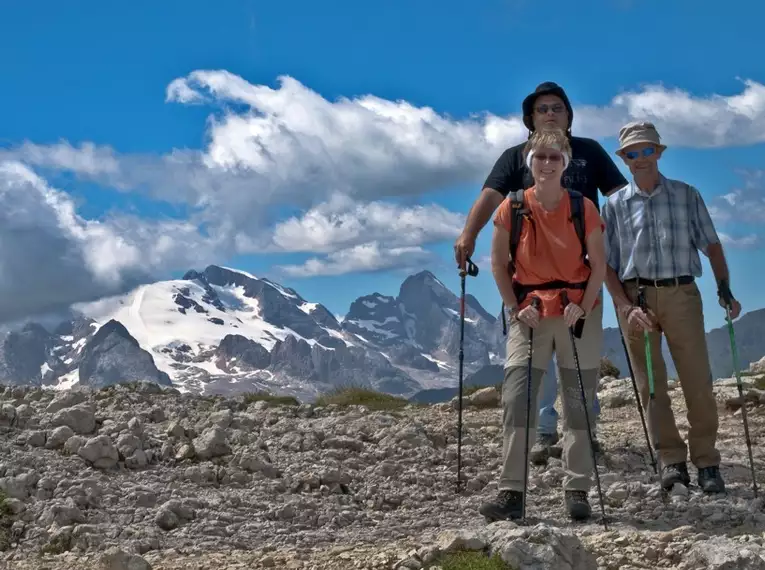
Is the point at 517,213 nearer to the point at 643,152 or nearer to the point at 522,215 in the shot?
the point at 522,215

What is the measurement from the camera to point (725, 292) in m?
8.53

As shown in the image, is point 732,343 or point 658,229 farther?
point 732,343

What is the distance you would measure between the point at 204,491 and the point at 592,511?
3.51 meters

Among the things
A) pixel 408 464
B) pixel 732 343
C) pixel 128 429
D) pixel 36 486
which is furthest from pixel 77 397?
pixel 732 343

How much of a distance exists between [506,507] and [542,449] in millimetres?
3167

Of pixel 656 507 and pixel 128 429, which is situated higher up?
pixel 128 429

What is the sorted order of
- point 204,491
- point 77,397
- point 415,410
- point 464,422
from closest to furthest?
point 204,491 < point 77,397 < point 464,422 < point 415,410

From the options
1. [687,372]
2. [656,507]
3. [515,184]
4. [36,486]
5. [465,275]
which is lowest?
[656,507]

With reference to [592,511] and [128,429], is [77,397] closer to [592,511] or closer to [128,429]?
[128,429]

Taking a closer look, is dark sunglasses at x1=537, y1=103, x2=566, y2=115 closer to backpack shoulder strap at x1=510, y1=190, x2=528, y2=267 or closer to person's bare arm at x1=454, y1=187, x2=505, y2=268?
person's bare arm at x1=454, y1=187, x2=505, y2=268

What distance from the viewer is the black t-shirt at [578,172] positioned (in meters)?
8.26

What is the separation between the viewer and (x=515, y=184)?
27.2 feet

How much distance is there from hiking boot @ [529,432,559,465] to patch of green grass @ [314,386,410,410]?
6208 mm

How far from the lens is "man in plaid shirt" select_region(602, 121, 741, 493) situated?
822 centimetres
